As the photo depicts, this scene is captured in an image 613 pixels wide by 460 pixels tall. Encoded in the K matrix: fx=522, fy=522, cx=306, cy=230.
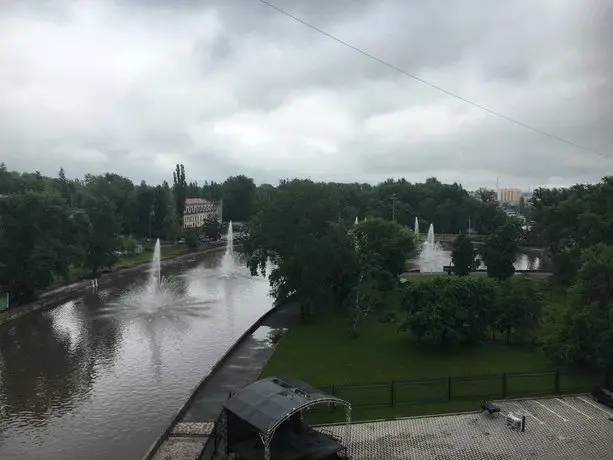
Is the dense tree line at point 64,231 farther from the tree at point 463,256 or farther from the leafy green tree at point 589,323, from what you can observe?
the leafy green tree at point 589,323

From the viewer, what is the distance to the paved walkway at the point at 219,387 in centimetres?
1853

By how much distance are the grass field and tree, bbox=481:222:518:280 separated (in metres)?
13.1

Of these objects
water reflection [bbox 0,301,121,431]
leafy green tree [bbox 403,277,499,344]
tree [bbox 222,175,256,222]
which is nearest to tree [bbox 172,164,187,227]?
tree [bbox 222,175,256,222]

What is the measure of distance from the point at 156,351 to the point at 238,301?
14971 mm

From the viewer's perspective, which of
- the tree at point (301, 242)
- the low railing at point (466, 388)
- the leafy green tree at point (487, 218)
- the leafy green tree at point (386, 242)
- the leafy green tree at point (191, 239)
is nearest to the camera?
the low railing at point (466, 388)

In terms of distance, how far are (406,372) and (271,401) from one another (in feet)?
35.5

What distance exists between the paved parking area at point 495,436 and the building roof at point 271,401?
2.70 metres

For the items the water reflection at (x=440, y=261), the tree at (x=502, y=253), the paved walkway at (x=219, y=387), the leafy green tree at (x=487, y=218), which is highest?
the leafy green tree at (x=487, y=218)

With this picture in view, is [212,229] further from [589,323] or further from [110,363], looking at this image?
[589,323]

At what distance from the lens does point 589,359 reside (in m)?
22.8

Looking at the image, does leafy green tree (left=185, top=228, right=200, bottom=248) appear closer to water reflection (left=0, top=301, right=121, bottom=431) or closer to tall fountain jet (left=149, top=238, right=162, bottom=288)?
tall fountain jet (left=149, top=238, right=162, bottom=288)

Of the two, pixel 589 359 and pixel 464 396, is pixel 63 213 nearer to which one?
pixel 464 396

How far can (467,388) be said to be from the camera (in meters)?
22.8

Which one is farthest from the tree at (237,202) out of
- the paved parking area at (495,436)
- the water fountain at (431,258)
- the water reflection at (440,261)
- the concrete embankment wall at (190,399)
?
the paved parking area at (495,436)
